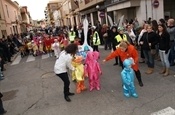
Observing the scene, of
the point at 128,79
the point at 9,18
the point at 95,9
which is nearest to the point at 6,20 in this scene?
the point at 9,18

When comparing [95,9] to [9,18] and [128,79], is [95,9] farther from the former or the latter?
[128,79]

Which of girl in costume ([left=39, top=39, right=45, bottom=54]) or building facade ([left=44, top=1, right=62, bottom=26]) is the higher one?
building facade ([left=44, top=1, right=62, bottom=26])

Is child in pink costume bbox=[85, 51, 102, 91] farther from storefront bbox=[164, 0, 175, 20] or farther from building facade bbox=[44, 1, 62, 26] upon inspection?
building facade bbox=[44, 1, 62, 26]

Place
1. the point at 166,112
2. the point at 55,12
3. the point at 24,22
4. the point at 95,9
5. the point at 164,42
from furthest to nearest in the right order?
1. the point at 55,12
2. the point at 24,22
3. the point at 95,9
4. the point at 164,42
5. the point at 166,112

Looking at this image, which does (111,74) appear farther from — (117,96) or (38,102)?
(38,102)

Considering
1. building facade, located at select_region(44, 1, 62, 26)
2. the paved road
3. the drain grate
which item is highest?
building facade, located at select_region(44, 1, 62, 26)

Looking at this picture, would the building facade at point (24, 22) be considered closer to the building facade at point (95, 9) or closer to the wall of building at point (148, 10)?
the building facade at point (95, 9)

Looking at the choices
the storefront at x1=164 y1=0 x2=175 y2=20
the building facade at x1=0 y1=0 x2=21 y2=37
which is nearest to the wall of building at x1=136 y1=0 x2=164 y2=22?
the storefront at x1=164 y1=0 x2=175 y2=20

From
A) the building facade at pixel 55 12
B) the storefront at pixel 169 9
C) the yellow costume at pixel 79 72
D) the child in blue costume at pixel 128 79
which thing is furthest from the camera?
the building facade at pixel 55 12

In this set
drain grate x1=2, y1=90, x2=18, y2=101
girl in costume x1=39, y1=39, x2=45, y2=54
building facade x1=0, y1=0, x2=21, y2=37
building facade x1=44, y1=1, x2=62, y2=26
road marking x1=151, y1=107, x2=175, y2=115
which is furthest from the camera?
building facade x1=44, y1=1, x2=62, y2=26

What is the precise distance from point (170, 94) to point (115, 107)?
4.80 ft

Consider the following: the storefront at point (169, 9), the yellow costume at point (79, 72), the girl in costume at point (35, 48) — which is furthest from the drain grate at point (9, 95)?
the storefront at point (169, 9)

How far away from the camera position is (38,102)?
5.84 metres

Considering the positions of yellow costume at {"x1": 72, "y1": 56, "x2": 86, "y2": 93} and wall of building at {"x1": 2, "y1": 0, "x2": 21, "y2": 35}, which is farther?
wall of building at {"x1": 2, "y1": 0, "x2": 21, "y2": 35}
